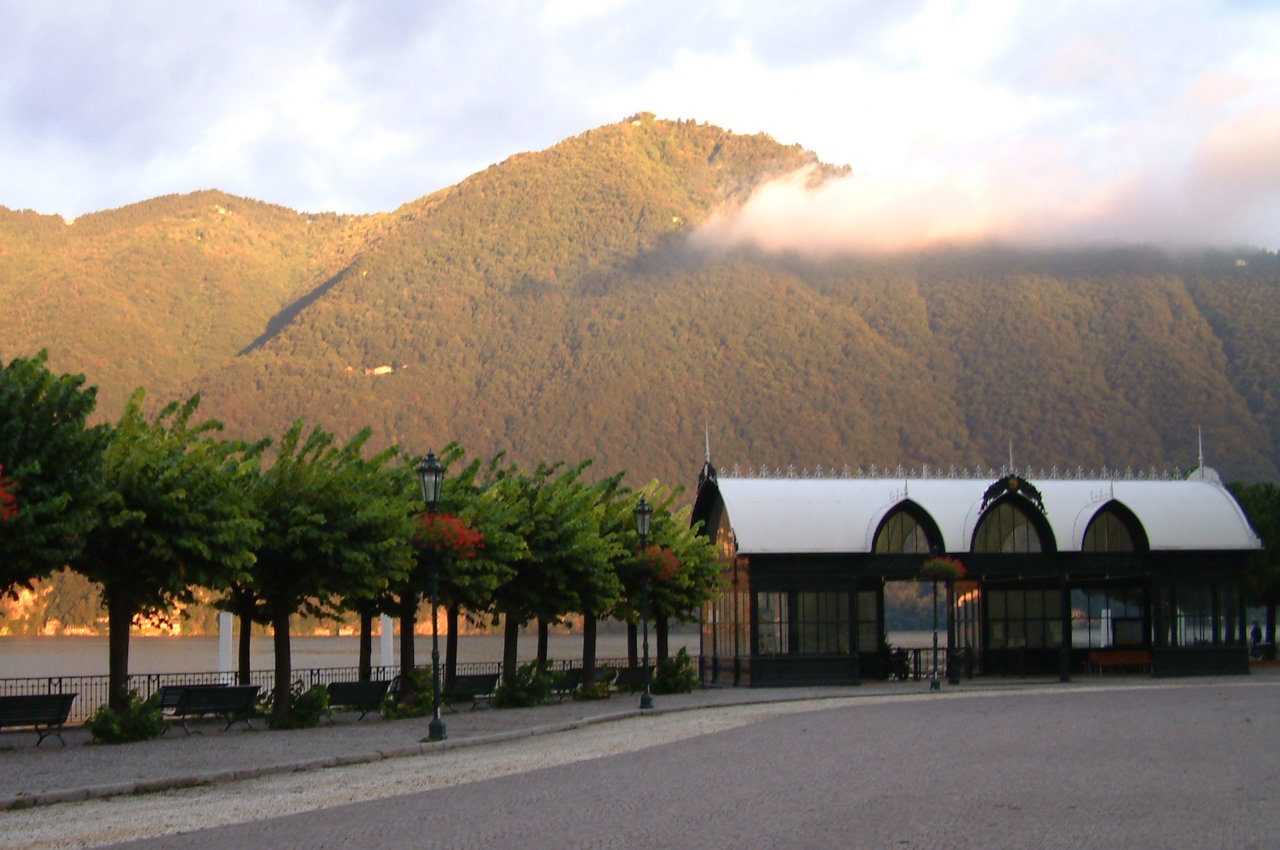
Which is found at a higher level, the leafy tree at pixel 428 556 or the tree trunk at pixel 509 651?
the leafy tree at pixel 428 556

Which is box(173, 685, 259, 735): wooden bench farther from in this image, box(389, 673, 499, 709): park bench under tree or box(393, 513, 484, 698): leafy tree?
box(389, 673, 499, 709): park bench under tree

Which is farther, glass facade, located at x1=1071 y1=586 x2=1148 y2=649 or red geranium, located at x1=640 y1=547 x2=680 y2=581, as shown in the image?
glass facade, located at x1=1071 y1=586 x2=1148 y2=649

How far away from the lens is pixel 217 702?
88.9 feet

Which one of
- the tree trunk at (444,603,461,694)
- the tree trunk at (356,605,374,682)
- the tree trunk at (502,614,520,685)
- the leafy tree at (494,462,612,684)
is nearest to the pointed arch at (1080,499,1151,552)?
the leafy tree at (494,462,612,684)

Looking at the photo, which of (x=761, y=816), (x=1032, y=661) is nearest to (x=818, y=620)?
(x=1032, y=661)

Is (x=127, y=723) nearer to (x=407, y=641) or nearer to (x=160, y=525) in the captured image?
(x=160, y=525)

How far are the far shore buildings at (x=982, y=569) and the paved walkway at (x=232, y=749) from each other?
8453 millimetres

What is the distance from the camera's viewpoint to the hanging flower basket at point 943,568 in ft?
136

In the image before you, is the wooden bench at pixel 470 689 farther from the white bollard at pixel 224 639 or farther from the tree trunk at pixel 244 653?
the white bollard at pixel 224 639

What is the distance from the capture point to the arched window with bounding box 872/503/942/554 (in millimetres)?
43906

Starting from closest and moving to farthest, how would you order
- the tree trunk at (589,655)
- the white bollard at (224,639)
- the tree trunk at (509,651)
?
the tree trunk at (509,651)
the tree trunk at (589,655)
the white bollard at (224,639)

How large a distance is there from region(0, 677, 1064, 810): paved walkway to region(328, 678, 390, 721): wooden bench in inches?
12.7

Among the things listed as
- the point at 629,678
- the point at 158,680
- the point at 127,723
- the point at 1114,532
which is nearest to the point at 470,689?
the point at 158,680

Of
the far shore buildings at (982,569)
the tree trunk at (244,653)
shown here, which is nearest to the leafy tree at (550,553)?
the tree trunk at (244,653)
